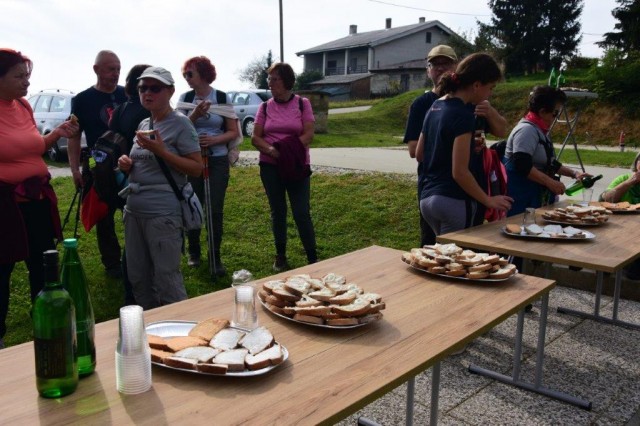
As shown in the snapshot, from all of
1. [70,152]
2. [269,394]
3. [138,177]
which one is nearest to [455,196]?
[138,177]

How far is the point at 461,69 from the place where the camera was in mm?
2971

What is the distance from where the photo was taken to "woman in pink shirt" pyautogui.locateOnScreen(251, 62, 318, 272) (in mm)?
4488

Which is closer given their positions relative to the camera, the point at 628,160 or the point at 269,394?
the point at 269,394

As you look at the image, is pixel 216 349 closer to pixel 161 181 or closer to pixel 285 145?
pixel 161 181

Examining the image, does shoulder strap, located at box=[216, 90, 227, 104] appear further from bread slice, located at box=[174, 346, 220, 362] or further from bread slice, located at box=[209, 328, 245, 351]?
bread slice, located at box=[174, 346, 220, 362]

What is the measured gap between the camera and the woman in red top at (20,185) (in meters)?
2.89

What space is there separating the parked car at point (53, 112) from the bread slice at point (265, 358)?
11.6m

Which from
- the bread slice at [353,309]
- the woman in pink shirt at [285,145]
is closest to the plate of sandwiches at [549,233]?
the bread slice at [353,309]

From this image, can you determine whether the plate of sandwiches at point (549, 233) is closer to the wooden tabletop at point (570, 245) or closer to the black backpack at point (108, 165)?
the wooden tabletop at point (570, 245)

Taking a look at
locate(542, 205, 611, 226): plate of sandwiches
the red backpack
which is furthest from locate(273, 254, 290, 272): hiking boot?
locate(542, 205, 611, 226): plate of sandwiches

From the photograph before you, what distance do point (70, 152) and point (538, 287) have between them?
358 cm

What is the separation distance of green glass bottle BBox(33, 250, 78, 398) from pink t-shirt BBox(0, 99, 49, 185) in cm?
206

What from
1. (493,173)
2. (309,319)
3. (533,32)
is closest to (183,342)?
(309,319)

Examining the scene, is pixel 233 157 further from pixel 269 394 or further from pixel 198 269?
pixel 269 394
